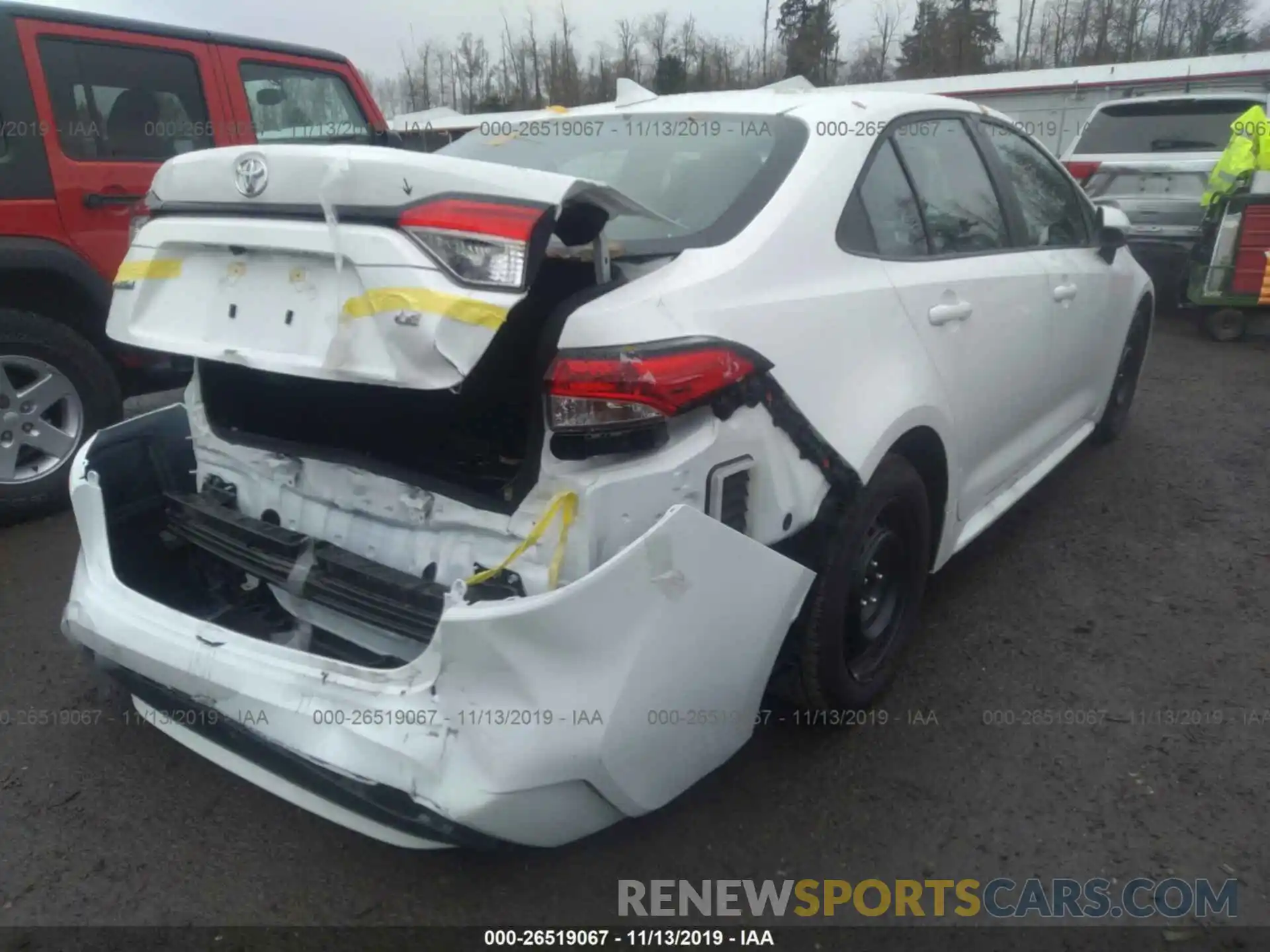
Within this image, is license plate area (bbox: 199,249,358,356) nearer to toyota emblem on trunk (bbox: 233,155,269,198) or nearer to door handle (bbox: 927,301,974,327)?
toyota emblem on trunk (bbox: 233,155,269,198)

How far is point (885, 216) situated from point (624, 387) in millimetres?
1207

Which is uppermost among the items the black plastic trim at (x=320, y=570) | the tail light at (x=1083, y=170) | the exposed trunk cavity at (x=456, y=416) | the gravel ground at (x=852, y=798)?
the exposed trunk cavity at (x=456, y=416)

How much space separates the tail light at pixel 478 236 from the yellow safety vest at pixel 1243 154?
306 inches

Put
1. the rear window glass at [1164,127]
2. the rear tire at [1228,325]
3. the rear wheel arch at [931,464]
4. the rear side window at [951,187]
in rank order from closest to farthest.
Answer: the rear wheel arch at [931,464] < the rear side window at [951,187] < the rear tire at [1228,325] < the rear window glass at [1164,127]

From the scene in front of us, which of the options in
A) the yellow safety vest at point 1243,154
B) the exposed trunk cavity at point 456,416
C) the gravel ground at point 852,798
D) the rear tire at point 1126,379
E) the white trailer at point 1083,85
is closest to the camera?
the exposed trunk cavity at point 456,416

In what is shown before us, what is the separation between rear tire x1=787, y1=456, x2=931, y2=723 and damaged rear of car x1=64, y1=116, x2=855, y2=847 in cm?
20

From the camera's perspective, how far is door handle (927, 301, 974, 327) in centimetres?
266

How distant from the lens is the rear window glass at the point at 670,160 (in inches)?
88.0

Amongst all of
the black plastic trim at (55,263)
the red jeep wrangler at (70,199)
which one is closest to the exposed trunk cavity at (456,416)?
the red jeep wrangler at (70,199)

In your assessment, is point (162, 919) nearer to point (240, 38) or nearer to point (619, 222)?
point (619, 222)

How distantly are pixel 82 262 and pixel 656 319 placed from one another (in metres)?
3.45

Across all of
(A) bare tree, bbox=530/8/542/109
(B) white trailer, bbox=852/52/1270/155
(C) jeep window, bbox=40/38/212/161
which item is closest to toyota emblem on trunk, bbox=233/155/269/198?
(C) jeep window, bbox=40/38/212/161

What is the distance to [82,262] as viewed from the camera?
13.9 ft

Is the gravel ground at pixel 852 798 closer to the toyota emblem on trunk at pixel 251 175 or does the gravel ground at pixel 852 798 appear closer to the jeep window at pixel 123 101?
the toyota emblem on trunk at pixel 251 175
